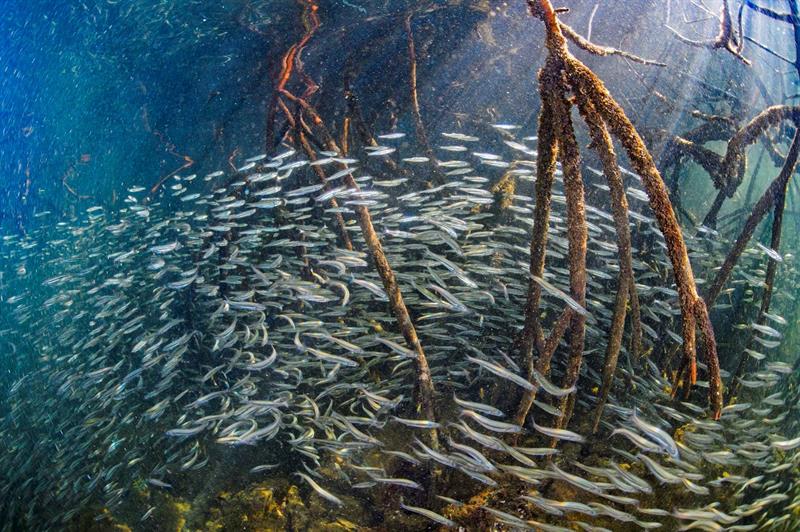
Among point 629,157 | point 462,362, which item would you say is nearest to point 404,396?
point 462,362

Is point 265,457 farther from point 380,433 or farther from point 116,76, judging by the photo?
point 116,76

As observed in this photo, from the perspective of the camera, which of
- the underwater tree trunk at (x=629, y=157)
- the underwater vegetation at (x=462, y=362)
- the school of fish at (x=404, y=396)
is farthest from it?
the school of fish at (x=404, y=396)

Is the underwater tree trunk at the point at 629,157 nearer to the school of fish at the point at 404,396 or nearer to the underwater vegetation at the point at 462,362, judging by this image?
the underwater vegetation at the point at 462,362

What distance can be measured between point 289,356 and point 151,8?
1070 centimetres

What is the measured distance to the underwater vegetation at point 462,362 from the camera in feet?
11.7

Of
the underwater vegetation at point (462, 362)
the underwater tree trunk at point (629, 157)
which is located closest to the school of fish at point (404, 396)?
the underwater vegetation at point (462, 362)

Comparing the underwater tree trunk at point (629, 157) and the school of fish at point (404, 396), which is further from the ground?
the underwater tree trunk at point (629, 157)

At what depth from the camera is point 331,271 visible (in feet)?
22.4

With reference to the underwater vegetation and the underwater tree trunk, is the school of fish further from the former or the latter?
the underwater tree trunk

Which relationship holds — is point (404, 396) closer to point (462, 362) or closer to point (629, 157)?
point (462, 362)

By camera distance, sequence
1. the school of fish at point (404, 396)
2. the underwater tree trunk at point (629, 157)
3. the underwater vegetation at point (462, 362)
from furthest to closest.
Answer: the school of fish at point (404, 396) < the underwater vegetation at point (462, 362) < the underwater tree trunk at point (629, 157)

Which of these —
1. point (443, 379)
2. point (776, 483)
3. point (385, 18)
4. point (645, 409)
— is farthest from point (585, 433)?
point (385, 18)

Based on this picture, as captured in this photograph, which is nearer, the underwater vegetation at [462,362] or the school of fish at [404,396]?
the underwater vegetation at [462,362]

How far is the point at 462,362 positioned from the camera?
17.3ft
